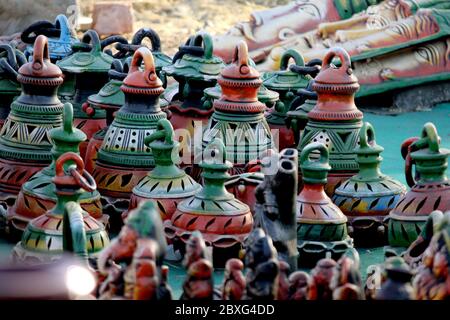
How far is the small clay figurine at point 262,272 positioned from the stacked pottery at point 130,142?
2046mm

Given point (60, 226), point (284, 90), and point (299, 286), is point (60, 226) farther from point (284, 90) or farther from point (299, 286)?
point (284, 90)

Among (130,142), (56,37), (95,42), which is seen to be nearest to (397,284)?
(130,142)

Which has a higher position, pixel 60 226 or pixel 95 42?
pixel 95 42

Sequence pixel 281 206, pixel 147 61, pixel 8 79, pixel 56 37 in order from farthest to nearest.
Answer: pixel 56 37 → pixel 8 79 → pixel 147 61 → pixel 281 206

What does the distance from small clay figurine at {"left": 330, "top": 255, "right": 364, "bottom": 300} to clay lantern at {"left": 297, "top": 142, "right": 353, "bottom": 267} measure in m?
1.56

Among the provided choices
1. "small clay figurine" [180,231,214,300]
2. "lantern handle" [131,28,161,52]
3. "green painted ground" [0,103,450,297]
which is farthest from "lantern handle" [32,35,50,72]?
"small clay figurine" [180,231,214,300]

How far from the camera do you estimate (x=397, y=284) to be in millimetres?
4551

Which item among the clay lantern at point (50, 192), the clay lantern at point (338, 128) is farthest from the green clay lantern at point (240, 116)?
the clay lantern at point (50, 192)

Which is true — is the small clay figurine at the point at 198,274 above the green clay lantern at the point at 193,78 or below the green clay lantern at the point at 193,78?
below

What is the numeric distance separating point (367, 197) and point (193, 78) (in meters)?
1.16

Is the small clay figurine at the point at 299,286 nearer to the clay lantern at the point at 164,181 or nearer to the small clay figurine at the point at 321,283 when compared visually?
the small clay figurine at the point at 321,283

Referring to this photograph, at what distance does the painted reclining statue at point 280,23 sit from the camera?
32.7ft

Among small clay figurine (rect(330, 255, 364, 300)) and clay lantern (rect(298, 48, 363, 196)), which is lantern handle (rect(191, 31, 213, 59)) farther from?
small clay figurine (rect(330, 255, 364, 300))
